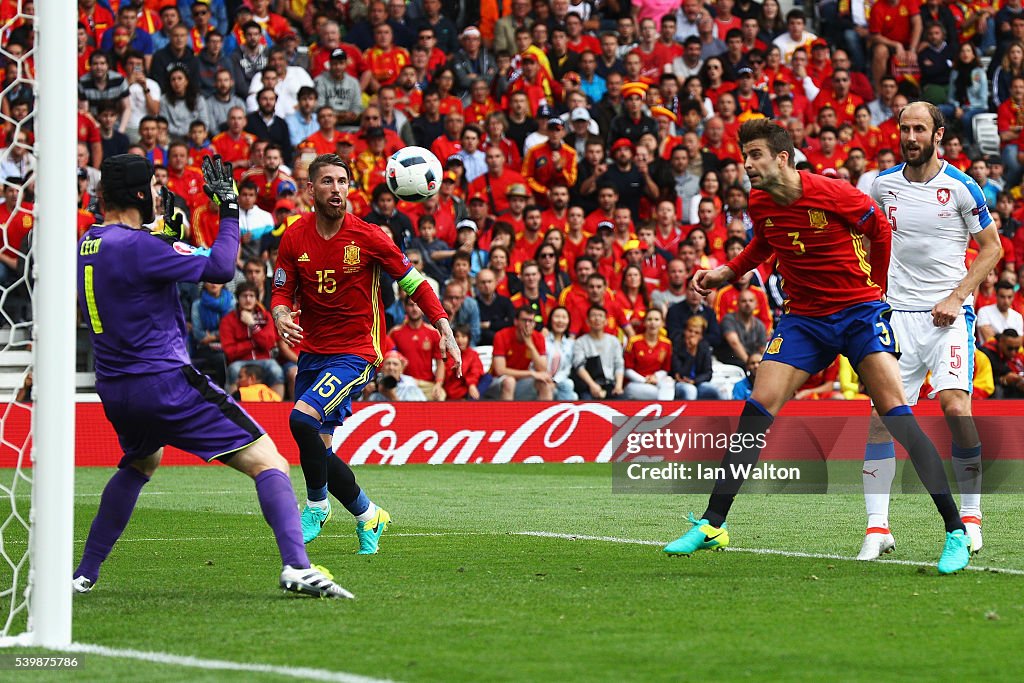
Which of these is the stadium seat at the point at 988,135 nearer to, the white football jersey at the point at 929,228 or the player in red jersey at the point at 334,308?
the white football jersey at the point at 929,228

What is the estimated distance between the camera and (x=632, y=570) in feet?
26.6

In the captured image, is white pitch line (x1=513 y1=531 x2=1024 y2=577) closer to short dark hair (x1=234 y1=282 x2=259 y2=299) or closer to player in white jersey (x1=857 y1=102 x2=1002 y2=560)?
player in white jersey (x1=857 y1=102 x2=1002 y2=560)

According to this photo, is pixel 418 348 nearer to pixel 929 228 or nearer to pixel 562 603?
pixel 929 228

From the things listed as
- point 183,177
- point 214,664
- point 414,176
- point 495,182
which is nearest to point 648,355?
point 495,182

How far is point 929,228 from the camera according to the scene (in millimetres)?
9359

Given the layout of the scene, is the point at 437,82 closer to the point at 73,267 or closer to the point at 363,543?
the point at 363,543

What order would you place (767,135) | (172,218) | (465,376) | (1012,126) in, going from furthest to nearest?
(1012,126)
(465,376)
(767,135)
(172,218)

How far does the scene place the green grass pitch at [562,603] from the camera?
543 centimetres

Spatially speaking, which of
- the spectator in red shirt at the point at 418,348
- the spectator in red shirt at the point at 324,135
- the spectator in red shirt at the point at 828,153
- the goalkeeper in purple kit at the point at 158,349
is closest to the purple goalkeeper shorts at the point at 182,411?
the goalkeeper in purple kit at the point at 158,349

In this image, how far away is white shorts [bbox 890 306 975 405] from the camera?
925 cm

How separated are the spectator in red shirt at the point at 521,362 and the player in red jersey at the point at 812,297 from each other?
9283 millimetres

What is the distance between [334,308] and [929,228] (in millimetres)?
3733

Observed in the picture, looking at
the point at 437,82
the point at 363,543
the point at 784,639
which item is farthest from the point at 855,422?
the point at 784,639

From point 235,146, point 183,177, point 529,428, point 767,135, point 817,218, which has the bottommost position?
point 529,428
